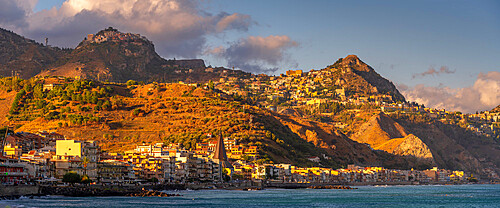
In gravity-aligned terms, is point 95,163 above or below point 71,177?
above

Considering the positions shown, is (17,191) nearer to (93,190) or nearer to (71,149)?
(93,190)

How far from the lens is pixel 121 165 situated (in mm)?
125688

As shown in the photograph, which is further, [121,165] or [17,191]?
[121,165]

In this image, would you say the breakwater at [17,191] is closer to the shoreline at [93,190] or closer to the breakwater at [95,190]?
the shoreline at [93,190]

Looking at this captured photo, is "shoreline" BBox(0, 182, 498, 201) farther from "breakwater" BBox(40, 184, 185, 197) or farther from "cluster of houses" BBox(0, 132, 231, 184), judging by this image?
"cluster of houses" BBox(0, 132, 231, 184)

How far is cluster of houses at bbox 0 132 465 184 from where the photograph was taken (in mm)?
107375

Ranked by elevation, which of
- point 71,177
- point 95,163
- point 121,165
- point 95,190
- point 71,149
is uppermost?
point 71,149

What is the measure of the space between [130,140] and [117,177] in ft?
243

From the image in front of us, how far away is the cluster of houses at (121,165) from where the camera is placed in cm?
10738

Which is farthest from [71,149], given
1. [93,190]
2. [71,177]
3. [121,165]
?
[93,190]

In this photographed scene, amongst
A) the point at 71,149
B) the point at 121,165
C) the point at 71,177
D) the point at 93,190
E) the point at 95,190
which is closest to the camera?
the point at 93,190

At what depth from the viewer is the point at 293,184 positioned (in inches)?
7234

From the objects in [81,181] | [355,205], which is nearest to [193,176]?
[81,181]

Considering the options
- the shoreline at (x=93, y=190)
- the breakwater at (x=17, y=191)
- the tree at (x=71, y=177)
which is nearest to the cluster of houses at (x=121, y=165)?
the tree at (x=71, y=177)
